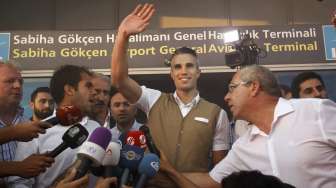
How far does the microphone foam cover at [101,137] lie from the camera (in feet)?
5.29

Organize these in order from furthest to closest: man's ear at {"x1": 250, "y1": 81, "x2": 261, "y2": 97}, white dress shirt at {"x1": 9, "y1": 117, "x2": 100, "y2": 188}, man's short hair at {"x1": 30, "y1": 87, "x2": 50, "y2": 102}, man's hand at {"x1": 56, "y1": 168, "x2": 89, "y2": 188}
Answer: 1. man's short hair at {"x1": 30, "y1": 87, "x2": 50, "y2": 102}
2. man's ear at {"x1": 250, "y1": 81, "x2": 261, "y2": 97}
3. white dress shirt at {"x1": 9, "y1": 117, "x2": 100, "y2": 188}
4. man's hand at {"x1": 56, "y1": 168, "x2": 89, "y2": 188}

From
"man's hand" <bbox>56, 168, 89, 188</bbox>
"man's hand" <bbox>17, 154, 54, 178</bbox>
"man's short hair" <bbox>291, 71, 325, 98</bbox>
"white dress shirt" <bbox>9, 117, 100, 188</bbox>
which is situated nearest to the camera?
"man's hand" <bbox>56, 168, 89, 188</bbox>

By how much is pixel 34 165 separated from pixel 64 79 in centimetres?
82

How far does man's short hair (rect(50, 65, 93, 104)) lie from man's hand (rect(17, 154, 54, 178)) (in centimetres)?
70

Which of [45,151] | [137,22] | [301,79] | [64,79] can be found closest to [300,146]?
[137,22]

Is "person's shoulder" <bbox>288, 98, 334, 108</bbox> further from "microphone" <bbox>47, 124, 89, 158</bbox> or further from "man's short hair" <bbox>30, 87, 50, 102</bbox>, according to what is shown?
"man's short hair" <bbox>30, 87, 50, 102</bbox>

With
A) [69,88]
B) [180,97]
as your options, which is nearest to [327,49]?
[180,97]

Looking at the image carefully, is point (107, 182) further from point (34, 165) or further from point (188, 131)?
point (188, 131)

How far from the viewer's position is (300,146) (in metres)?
2.06

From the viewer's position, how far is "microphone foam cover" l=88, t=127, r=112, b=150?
63.5 inches

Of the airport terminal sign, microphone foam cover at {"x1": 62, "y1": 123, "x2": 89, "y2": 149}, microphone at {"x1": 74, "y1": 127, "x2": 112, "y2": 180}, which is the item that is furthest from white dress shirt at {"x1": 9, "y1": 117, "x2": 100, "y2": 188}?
the airport terminal sign

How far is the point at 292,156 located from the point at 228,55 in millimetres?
2384

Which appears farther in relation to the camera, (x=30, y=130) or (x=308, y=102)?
(x=308, y=102)

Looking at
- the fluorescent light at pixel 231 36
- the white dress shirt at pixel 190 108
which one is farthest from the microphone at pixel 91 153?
the fluorescent light at pixel 231 36
